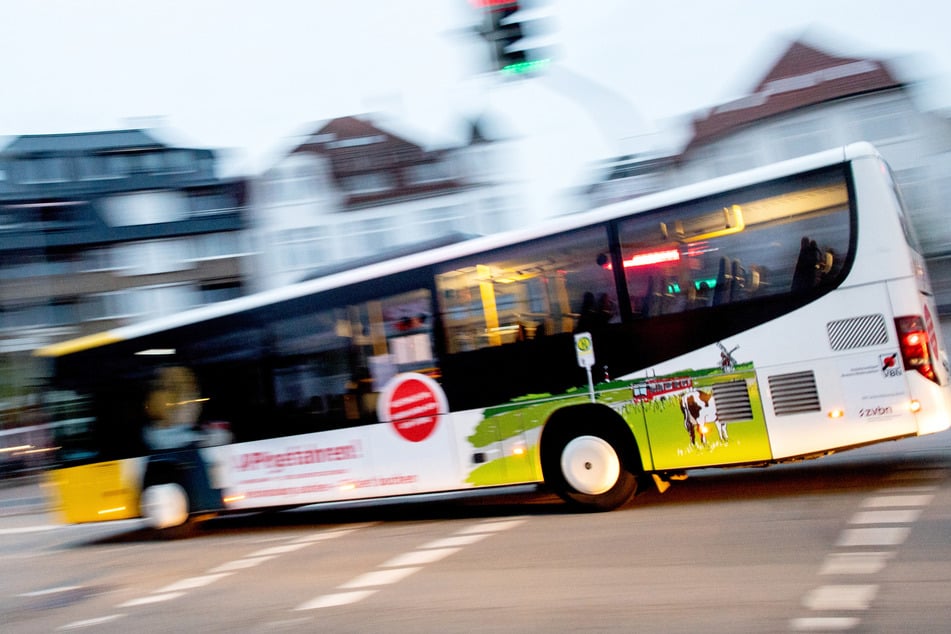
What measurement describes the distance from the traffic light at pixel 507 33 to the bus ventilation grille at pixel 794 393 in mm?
3825

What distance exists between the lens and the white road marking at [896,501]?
7812mm

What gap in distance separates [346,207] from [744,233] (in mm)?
45323

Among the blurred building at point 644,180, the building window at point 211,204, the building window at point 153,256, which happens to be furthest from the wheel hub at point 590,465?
the building window at point 211,204

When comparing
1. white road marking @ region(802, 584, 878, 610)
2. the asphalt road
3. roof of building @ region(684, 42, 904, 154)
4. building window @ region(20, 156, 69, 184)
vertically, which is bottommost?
white road marking @ region(802, 584, 878, 610)

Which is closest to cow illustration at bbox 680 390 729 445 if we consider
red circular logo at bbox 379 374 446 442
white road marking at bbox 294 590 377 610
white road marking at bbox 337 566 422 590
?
red circular logo at bbox 379 374 446 442

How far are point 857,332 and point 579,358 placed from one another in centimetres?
253

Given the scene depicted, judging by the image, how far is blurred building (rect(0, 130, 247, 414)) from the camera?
161ft

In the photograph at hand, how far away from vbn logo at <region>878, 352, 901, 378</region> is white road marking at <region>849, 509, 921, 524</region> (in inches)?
48.2

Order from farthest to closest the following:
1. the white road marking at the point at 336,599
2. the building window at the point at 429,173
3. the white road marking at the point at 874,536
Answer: the building window at the point at 429,173 < the white road marking at the point at 336,599 < the white road marking at the point at 874,536

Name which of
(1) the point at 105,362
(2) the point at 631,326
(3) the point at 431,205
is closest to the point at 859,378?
(2) the point at 631,326

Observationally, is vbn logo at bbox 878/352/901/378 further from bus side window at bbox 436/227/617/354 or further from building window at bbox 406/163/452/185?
building window at bbox 406/163/452/185

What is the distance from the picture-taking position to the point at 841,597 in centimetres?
538

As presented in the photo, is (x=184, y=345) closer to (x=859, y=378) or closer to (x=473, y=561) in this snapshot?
(x=473, y=561)

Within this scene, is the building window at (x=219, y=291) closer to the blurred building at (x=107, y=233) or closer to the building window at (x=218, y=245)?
the blurred building at (x=107, y=233)
